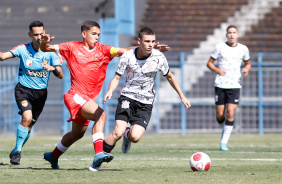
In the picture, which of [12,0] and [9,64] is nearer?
[9,64]

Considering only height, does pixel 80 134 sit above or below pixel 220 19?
below

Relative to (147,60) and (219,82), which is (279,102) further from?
(147,60)

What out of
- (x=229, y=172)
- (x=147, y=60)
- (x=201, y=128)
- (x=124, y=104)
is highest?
(x=147, y=60)

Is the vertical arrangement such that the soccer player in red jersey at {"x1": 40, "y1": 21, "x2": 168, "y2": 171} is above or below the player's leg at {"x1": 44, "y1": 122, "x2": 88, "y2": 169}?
above

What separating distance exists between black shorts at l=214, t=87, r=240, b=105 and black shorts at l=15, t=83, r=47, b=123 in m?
3.70

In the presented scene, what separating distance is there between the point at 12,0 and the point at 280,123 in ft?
36.1

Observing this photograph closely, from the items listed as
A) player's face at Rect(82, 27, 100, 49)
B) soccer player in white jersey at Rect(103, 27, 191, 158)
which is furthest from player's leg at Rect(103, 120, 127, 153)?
player's face at Rect(82, 27, 100, 49)

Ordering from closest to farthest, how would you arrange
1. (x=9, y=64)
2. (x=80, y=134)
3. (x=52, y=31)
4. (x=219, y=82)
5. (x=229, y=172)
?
(x=229, y=172)
(x=80, y=134)
(x=219, y=82)
(x=9, y=64)
(x=52, y=31)

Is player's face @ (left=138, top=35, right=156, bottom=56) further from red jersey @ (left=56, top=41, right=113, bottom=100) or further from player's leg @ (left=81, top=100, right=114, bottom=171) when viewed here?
player's leg @ (left=81, top=100, right=114, bottom=171)

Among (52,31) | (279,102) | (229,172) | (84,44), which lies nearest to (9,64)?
(52,31)

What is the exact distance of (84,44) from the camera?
7297 millimetres

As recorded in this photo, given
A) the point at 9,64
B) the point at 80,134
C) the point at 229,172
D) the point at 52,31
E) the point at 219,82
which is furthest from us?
the point at 52,31

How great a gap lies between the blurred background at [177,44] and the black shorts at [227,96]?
634 centimetres

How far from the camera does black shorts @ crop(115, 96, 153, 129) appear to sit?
7.32m
